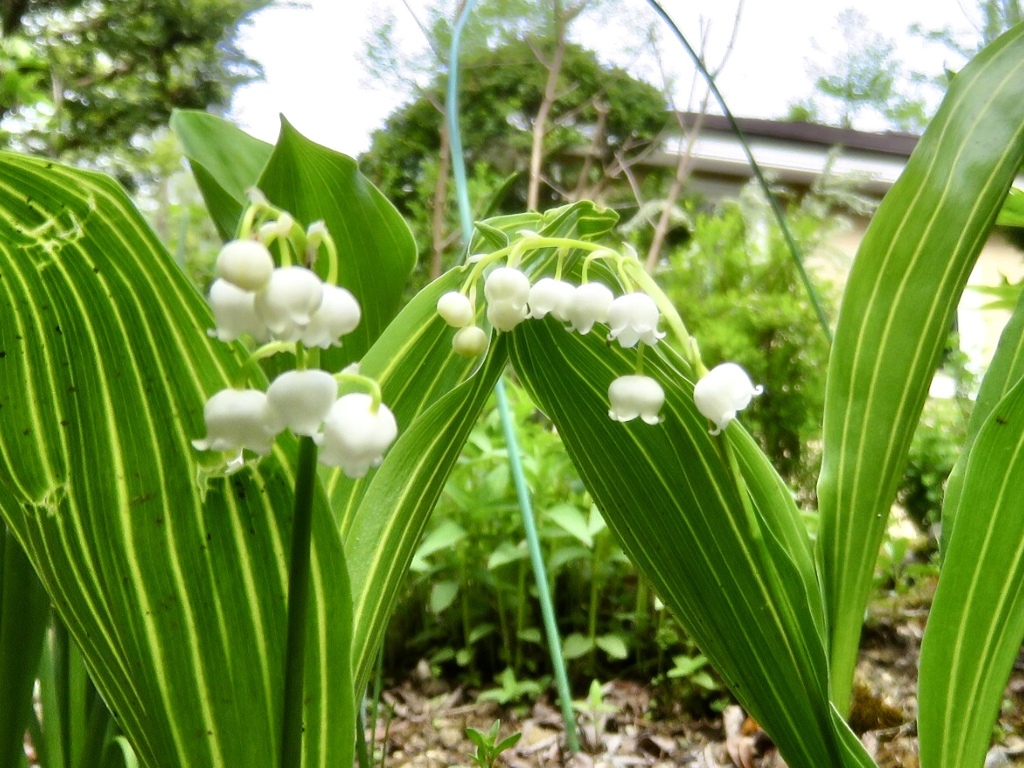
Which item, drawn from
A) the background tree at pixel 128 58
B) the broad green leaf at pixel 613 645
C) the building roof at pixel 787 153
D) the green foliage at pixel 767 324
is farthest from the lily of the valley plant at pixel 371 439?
the background tree at pixel 128 58

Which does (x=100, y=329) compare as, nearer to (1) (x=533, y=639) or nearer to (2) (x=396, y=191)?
(1) (x=533, y=639)

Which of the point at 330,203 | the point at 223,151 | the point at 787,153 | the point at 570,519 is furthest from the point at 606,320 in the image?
the point at 787,153

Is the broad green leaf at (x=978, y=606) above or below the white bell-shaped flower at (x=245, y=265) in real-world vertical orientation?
below

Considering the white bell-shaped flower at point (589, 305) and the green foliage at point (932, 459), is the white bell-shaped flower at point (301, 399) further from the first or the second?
the green foliage at point (932, 459)

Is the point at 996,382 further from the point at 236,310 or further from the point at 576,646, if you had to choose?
the point at 576,646

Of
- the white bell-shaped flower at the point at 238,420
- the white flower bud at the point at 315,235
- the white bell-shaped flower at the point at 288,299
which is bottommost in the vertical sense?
the white bell-shaped flower at the point at 238,420

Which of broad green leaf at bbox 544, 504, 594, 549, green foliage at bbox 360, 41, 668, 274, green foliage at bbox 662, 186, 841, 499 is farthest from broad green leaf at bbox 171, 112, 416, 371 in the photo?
green foliage at bbox 360, 41, 668, 274
